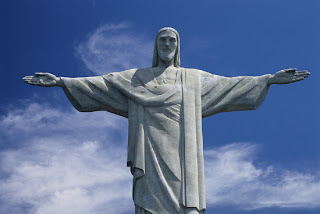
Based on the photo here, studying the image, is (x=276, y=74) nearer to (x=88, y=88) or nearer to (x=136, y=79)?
(x=136, y=79)

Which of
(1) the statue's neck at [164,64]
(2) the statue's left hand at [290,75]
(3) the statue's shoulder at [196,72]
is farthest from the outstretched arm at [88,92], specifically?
(2) the statue's left hand at [290,75]

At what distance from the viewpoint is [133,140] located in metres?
14.2

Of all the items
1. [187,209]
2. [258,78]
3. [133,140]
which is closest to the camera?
[187,209]

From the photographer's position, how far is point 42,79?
1488 centimetres

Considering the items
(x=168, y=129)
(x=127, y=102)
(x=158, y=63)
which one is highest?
(x=158, y=63)

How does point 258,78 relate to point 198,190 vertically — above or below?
above

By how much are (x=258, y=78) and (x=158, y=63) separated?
114 inches

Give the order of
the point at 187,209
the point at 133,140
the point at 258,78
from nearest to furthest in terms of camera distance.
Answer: the point at 187,209, the point at 133,140, the point at 258,78

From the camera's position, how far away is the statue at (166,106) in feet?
44.3

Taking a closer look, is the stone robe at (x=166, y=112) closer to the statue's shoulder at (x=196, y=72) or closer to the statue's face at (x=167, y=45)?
the statue's shoulder at (x=196, y=72)

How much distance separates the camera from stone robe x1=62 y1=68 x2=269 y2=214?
44.2 ft

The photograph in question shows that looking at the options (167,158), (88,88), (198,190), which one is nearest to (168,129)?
(167,158)

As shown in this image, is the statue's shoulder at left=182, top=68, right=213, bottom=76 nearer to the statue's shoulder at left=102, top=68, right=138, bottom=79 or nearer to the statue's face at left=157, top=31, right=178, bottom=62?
the statue's face at left=157, top=31, right=178, bottom=62

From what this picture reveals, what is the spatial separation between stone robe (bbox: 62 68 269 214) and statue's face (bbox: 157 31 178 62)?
515 millimetres
